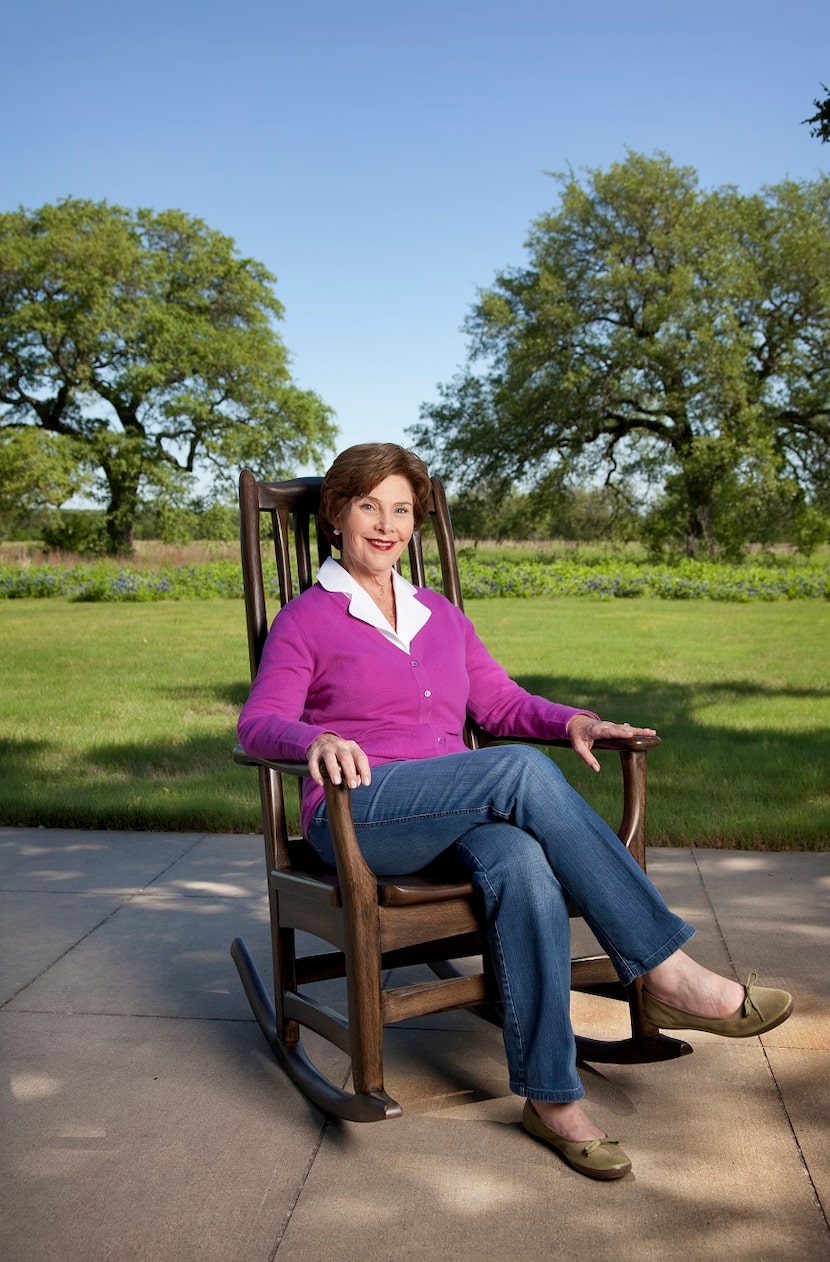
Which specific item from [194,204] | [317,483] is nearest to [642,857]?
[317,483]

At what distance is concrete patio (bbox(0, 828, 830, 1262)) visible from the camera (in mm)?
1854

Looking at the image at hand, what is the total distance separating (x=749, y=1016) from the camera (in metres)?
2.17

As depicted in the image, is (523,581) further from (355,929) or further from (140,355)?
(140,355)

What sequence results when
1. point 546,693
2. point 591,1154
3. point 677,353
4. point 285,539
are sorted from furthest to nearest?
point 677,353, point 546,693, point 285,539, point 591,1154

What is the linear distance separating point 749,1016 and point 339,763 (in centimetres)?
89

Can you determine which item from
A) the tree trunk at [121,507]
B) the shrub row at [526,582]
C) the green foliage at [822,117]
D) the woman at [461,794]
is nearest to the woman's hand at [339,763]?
the woman at [461,794]

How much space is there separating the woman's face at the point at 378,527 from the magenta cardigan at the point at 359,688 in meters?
0.11

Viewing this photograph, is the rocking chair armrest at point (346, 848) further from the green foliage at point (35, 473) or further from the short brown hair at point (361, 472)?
the green foliage at point (35, 473)

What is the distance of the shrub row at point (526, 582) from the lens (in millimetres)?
16266

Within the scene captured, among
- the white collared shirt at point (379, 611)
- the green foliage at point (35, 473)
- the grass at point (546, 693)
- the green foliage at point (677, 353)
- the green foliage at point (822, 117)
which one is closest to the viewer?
the white collared shirt at point (379, 611)

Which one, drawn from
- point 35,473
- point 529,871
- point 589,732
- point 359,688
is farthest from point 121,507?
point 529,871

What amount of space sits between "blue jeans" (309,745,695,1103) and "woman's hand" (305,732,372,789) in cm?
20

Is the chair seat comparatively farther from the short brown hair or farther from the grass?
the grass

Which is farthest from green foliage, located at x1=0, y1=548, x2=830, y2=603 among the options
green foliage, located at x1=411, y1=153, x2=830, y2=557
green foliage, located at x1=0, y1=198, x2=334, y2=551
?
green foliage, located at x1=0, y1=198, x2=334, y2=551
